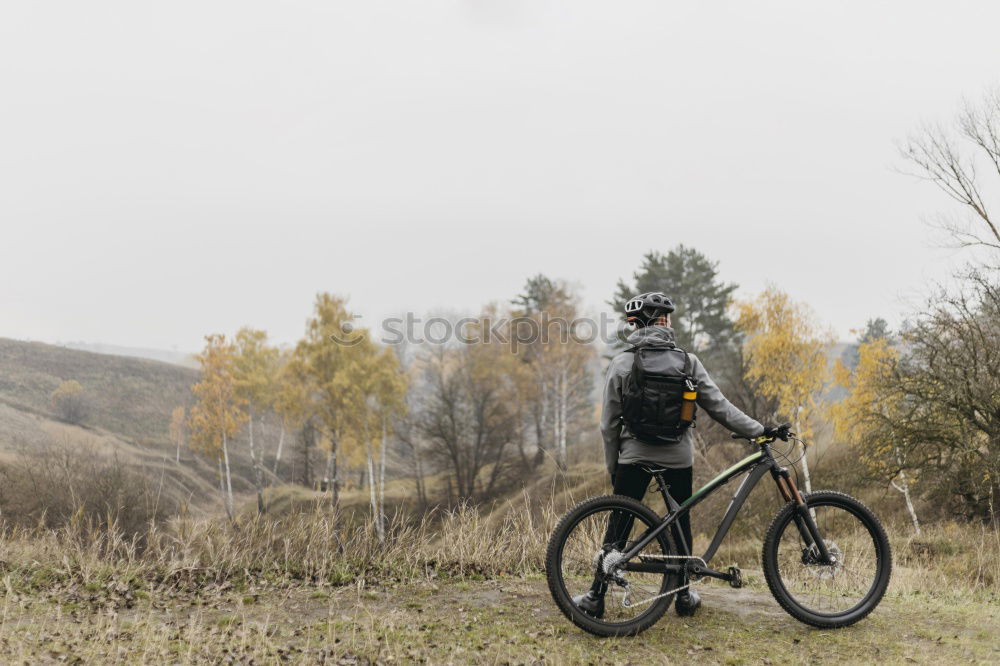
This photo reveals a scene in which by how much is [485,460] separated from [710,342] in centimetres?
1770

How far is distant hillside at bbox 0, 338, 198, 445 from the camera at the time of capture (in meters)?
63.1

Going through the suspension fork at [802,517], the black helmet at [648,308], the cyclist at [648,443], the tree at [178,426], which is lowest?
the tree at [178,426]

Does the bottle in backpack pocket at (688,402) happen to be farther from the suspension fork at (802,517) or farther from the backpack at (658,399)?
the suspension fork at (802,517)

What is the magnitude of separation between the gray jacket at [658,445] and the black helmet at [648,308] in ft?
0.35

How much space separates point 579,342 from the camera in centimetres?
4125

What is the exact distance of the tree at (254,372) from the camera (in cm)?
3947

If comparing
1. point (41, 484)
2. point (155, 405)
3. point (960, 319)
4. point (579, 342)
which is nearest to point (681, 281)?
point (579, 342)

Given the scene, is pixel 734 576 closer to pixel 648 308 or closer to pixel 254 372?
pixel 648 308

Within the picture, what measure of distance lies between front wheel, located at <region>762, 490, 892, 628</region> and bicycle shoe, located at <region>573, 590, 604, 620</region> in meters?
1.10

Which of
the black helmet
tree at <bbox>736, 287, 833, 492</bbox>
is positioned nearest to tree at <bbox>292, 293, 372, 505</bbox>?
tree at <bbox>736, 287, 833, 492</bbox>

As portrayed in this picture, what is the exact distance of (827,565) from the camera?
4.69 meters

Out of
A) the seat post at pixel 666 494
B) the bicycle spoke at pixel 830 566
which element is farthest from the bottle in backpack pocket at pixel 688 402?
the bicycle spoke at pixel 830 566

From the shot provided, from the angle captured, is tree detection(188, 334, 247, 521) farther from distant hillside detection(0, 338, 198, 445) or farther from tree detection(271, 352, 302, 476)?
distant hillside detection(0, 338, 198, 445)

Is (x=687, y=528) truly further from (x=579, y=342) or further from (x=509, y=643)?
(x=579, y=342)
